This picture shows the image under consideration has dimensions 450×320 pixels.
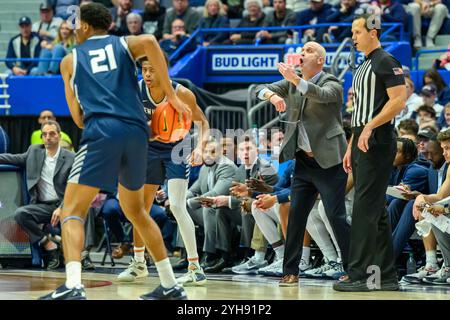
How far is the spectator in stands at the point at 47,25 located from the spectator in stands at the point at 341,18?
5.62 m

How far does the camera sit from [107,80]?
6941mm

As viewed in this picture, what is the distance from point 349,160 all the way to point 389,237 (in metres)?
0.74

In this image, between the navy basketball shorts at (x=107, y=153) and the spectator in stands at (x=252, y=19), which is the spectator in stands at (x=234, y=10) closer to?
the spectator in stands at (x=252, y=19)

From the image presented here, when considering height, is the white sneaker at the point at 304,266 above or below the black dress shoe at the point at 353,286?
below

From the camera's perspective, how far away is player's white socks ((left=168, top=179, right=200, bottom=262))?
904 cm

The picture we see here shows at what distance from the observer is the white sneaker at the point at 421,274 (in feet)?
30.6

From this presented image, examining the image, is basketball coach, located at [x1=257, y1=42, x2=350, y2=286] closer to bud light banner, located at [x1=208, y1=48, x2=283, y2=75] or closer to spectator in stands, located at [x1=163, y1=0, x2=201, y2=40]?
bud light banner, located at [x1=208, y1=48, x2=283, y2=75]

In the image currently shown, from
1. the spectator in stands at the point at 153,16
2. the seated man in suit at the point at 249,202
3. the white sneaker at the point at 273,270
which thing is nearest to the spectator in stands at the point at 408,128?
the seated man in suit at the point at 249,202

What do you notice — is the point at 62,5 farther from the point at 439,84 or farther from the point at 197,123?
the point at 197,123

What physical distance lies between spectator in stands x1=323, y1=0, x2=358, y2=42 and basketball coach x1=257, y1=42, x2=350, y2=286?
24.4ft

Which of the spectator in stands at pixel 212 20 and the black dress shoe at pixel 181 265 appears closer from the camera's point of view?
the black dress shoe at pixel 181 265

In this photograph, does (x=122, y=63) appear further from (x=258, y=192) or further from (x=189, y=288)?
(x=258, y=192)

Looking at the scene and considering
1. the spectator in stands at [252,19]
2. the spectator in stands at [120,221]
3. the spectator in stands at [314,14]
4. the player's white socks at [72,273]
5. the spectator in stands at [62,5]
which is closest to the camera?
the player's white socks at [72,273]

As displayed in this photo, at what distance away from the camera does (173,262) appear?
11.7 metres
